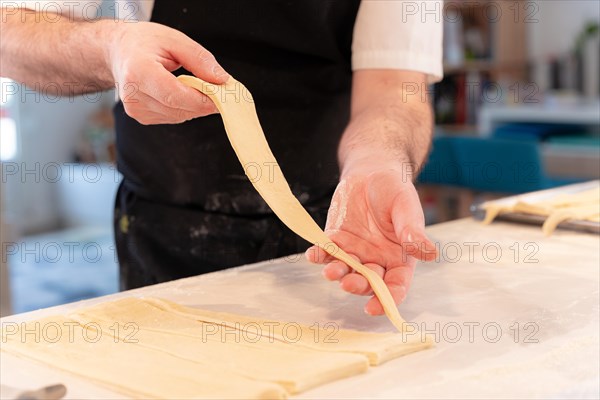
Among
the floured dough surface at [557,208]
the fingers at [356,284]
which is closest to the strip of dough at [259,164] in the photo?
the fingers at [356,284]

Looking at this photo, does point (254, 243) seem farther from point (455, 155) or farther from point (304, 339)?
point (455, 155)

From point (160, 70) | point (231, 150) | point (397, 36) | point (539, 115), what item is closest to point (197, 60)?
point (160, 70)

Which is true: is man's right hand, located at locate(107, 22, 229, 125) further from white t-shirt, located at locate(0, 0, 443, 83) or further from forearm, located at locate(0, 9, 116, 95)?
white t-shirt, located at locate(0, 0, 443, 83)

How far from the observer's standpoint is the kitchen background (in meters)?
4.55

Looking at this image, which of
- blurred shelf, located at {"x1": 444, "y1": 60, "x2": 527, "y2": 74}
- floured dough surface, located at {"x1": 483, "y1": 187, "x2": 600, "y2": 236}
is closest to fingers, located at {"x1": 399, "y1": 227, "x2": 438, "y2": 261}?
floured dough surface, located at {"x1": 483, "y1": 187, "x2": 600, "y2": 236}

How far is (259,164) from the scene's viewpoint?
1013 millimetres

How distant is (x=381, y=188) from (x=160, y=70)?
367mm

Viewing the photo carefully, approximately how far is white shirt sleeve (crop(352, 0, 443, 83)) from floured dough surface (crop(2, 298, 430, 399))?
0.68m

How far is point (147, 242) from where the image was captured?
153 cm

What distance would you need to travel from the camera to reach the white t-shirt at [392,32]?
1488 mm

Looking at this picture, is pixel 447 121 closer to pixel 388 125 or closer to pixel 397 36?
pixel 397 36

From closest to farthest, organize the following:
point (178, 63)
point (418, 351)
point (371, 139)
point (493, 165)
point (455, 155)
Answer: point (418, 351) → point (178, 63) → point (371, 139) → point (493, 165) → point (455, 155)

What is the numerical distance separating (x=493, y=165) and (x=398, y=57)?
230 cm

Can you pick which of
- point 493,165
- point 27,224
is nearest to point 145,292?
point 493,165
